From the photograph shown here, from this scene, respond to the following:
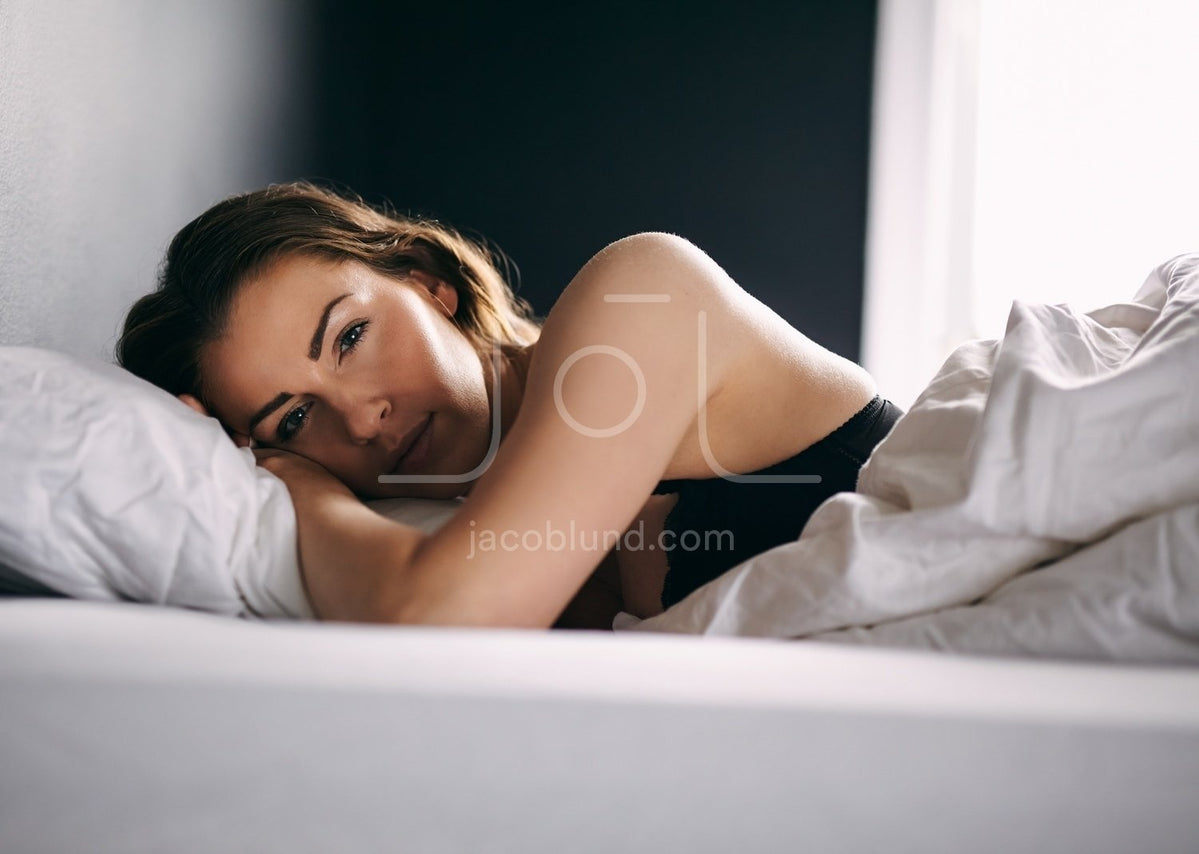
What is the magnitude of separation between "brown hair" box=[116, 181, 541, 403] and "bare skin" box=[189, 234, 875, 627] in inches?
1.1

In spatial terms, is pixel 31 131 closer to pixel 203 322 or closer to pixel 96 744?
pixel 203 322

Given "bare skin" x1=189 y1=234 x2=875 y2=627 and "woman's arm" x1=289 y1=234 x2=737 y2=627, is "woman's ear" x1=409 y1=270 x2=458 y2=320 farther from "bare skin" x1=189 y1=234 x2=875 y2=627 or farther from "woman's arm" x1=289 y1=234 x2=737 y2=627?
"woman's arm" x1=289 y1=234 x2=737 y2=627

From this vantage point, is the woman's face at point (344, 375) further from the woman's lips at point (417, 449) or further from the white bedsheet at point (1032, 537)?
the white bedsheet at point (1032, 537)

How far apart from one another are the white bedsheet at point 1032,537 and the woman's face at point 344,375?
19.8 inches

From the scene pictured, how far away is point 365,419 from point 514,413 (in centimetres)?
24

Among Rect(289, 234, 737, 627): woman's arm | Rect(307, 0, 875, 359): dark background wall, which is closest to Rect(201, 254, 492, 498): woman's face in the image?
Rect(289, 234, 737, 627): woman's arm

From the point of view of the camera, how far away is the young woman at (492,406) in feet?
2.50

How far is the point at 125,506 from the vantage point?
77cm

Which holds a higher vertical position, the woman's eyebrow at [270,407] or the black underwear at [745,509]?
the woman's eyebrow at [270,407]

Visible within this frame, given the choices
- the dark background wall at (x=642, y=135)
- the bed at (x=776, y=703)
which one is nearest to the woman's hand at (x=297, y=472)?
the bed at (x=776, y=703)

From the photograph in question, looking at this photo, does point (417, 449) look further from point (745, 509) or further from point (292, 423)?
point (745, 509)

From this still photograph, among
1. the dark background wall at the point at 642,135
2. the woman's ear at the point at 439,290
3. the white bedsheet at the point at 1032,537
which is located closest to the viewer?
the white bedsheet at the point at 1032,537

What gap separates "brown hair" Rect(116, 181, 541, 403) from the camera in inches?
43.4

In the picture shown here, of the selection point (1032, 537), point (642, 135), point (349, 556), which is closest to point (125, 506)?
point (349, 556)
